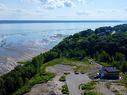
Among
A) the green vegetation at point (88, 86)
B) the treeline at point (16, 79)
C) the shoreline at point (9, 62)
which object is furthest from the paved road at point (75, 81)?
the shoreline at point (9, 62)

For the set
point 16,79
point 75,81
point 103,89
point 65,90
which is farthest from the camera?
point 75,81

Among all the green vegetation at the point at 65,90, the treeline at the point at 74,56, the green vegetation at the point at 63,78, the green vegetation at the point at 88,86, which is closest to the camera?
the green vegetation at the point at 65,90

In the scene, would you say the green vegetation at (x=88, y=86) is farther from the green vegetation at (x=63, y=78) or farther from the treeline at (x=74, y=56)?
the treeline at (x=74, y=56)

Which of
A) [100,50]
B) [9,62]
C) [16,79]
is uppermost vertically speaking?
[100,50]

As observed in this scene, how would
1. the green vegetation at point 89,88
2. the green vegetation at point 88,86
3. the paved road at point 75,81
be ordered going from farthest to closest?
the green vegetation at point 88,86 → the paved road at point 75,81 → the green vegetation at point 89,88

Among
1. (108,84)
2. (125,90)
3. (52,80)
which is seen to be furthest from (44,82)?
(125,90)

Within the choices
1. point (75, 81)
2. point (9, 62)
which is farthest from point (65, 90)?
point (9, 62)

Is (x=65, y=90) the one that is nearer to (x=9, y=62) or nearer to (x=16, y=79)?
(x=16, y=79)

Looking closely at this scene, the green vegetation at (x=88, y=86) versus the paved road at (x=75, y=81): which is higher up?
the green vegetation at (x=88, y=86)

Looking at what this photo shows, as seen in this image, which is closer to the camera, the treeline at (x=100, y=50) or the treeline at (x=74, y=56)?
the treeline at (x=74, y=56)

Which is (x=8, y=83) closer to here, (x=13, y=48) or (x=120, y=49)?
(x=120, y=49)

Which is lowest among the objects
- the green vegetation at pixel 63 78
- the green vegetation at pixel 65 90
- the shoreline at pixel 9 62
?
the shoreline at pixel 9 62
